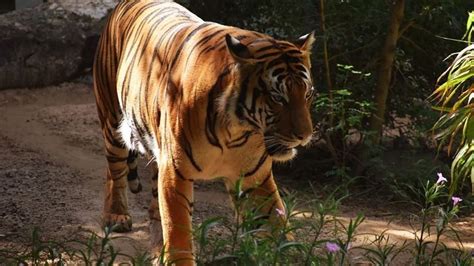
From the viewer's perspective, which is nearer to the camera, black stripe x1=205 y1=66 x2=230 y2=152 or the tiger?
the tiger

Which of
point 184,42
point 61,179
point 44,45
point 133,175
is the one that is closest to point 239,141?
point 184,42

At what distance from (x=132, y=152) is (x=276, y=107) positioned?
6.86ft

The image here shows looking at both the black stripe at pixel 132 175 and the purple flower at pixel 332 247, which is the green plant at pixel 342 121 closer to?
the black stripe at pixel 132 175

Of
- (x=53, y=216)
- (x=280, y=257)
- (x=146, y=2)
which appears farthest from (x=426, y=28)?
(x=280, y=257)

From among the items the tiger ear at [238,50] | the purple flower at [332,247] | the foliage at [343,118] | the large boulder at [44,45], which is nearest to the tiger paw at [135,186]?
the foliage at [343,118]

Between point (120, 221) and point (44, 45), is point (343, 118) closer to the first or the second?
point (120, 221)

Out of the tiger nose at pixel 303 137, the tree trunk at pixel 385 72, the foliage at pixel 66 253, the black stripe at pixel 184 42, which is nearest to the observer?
the foliage at pixel 66 253

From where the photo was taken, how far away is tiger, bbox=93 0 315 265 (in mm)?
A: 4172

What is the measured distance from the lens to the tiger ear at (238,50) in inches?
163

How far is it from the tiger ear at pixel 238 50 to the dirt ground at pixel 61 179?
138 centimetres

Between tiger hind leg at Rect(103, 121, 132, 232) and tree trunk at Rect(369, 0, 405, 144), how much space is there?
→ 1934 mm

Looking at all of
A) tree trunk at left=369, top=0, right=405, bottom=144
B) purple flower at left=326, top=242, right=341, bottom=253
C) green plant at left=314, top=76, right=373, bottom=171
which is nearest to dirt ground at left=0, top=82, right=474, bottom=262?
green plant at left=314, top=76, right=373, bottom=171

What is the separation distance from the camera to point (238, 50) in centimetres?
418

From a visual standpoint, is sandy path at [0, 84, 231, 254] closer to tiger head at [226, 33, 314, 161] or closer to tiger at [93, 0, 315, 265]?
tiger at [93, 0, 315, 265]
